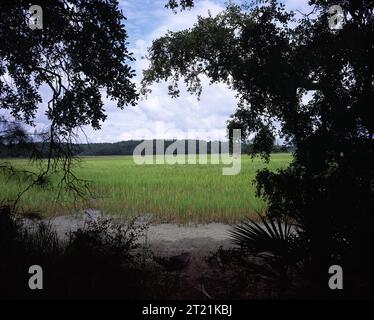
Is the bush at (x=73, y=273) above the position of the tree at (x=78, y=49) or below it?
below

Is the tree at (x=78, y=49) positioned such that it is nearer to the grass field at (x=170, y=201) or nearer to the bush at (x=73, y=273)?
the bush at (x=73, y=273)

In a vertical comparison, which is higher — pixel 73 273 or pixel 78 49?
pixel 78 49

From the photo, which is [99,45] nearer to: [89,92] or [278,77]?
[89,92]

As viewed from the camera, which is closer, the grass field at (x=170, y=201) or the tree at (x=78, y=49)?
the tree at (x=78, y=49)

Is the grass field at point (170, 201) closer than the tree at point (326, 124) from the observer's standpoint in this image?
No

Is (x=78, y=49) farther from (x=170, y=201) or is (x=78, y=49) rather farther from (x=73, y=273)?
(x=170, y=201)

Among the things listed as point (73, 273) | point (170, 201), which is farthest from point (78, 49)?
point (170, 201)

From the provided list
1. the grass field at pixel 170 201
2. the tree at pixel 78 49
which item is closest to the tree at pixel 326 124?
the tree at pixel 78 49

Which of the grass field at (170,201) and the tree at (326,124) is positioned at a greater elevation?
the tree at (326,124)

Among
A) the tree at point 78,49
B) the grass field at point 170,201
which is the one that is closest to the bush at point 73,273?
the tree at point 78,49
